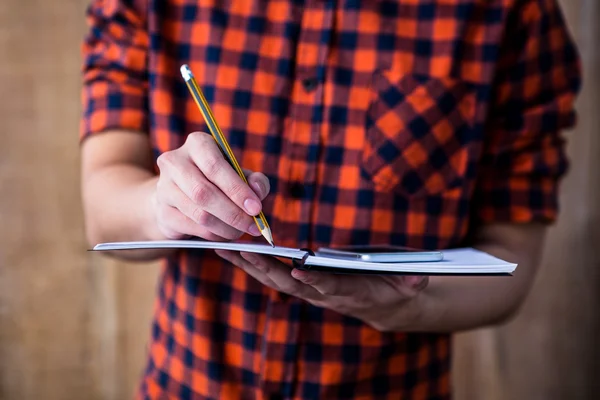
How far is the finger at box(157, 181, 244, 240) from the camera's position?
1.66ft

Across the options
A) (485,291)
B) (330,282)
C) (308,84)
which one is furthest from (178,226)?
(485,291)

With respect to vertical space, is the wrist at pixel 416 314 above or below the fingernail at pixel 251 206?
below

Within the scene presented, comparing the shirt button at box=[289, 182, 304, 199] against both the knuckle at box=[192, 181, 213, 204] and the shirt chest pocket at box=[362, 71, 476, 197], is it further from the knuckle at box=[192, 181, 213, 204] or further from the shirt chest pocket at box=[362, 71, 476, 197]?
the knuckle at box=[192, 181, 213, 204]

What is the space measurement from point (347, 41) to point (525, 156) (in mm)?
318

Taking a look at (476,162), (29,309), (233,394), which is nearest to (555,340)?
(476,162)

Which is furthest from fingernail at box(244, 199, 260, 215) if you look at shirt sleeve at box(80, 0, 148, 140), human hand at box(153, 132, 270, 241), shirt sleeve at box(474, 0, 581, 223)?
shirt sleeve at box(474, 0, 581, 223)

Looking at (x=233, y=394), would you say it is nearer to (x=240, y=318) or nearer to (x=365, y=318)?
(x=240, y=318)

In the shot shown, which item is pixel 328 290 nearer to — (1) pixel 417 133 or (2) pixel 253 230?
(2) pixel 253 230

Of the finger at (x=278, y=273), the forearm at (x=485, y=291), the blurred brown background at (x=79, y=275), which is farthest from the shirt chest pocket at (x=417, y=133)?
the blurred brown background at (x=79, y=275)

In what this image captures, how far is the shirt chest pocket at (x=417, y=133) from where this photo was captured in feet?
2.43

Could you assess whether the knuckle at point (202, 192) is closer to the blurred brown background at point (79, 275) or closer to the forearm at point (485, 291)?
the forearm at point (485, 291)

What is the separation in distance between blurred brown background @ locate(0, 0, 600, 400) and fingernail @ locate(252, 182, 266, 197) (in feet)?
2.70

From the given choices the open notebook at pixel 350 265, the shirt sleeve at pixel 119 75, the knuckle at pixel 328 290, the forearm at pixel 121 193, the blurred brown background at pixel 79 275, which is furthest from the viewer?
the blurred brown background at pixel 79 275

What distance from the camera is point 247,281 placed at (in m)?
0.74
